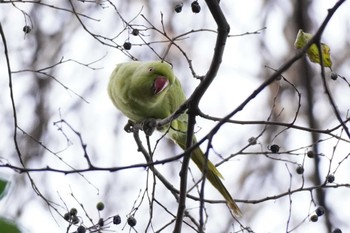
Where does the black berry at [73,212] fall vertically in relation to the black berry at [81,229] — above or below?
above

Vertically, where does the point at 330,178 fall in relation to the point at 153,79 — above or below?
below

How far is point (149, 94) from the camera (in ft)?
8.32

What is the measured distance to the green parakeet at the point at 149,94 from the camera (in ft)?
8.13

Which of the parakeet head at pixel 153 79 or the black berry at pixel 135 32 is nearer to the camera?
the black berry at pixel 135 32

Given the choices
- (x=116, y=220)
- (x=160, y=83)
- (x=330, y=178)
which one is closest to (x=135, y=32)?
(x=160, y=83)

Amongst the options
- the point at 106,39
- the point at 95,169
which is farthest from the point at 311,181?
the point at 95,169

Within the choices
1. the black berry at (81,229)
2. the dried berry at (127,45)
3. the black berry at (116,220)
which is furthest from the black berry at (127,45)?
the black berry at (81,229)

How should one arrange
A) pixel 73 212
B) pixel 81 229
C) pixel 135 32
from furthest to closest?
1. pixel 135 32
2. pixel 73 212
3. pixel 81 229

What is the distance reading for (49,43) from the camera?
565 cm

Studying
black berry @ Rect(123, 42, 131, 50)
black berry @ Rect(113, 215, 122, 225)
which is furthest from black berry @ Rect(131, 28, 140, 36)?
black berry @ Rect(113, 215, 122, 225)

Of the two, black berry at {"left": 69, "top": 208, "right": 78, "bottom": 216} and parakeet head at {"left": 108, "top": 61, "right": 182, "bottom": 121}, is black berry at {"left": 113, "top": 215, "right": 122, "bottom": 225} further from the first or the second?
parakeet head at {"left": 108, "top": 61, "right": 182, "bottom": 121}

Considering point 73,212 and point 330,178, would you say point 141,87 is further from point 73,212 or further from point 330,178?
point 330,178

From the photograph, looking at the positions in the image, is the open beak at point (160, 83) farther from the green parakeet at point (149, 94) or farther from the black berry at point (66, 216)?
the black berry at point (66, 216)

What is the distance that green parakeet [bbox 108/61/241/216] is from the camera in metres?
2.48
